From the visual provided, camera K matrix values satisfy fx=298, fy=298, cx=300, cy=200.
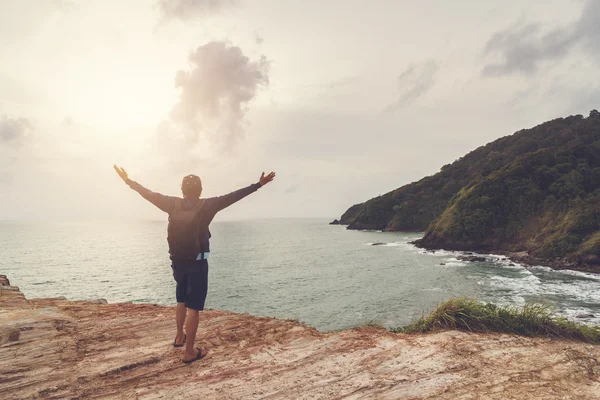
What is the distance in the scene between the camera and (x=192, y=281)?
4.81m

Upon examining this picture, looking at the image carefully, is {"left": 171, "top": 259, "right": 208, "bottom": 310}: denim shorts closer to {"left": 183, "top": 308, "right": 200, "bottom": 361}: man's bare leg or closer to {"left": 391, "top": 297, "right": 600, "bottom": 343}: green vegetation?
{"left": 183, "top": 308, "right": 200, "bottom": 361}: man's bare leg

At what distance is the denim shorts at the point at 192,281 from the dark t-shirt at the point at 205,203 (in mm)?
295

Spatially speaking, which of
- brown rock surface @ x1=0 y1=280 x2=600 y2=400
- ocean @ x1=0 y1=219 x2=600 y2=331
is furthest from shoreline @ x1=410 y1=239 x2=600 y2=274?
brown rock surface @ x1=0 y1=280 x2=600 y2=400

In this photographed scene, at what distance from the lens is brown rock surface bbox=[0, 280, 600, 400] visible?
407 cm

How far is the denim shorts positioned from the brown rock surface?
1.04 metres

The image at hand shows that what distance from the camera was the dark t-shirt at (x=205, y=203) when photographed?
4961 mm

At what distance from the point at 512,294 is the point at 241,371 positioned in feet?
109

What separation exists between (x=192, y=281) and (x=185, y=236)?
2.41 ft

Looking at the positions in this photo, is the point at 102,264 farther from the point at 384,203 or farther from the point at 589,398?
the point at 384,203

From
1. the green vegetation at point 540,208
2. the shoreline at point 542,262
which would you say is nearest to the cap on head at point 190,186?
the shoreline at point 542,262

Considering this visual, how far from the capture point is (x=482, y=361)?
4.97 meters

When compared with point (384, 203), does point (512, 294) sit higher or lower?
lower

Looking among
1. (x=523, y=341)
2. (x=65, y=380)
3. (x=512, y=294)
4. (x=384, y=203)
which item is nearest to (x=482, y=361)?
(x=523, y=341)

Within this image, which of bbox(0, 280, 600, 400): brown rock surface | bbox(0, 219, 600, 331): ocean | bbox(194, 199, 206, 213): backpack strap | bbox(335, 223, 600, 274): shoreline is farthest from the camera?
bbox(335, 223, 600, 274): shoreline
